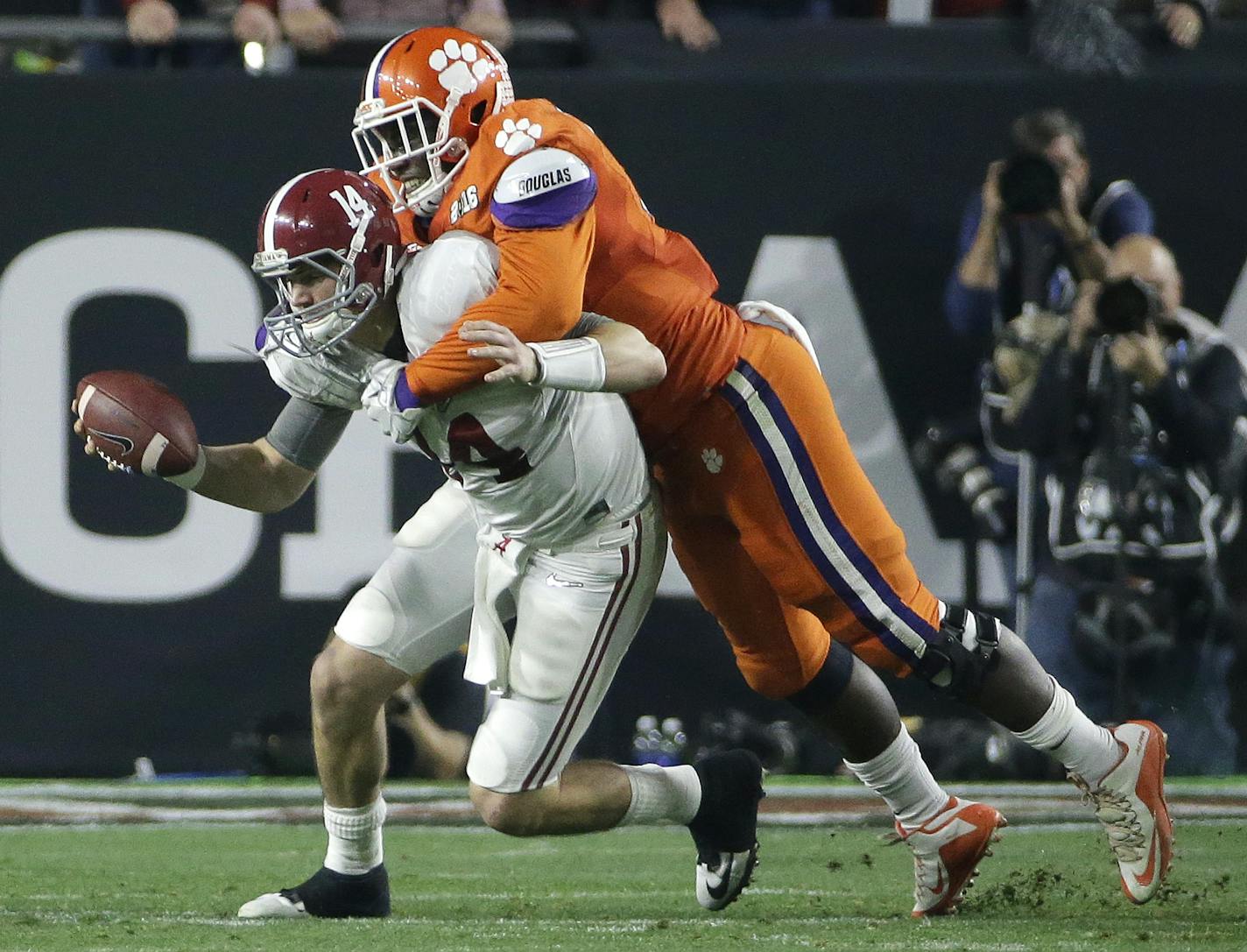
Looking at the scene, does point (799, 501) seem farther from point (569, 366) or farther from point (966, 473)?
point (966, 473)

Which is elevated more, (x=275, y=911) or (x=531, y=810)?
(x=531, y=810)

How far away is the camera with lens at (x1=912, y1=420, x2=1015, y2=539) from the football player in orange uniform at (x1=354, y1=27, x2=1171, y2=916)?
1896 millimetres

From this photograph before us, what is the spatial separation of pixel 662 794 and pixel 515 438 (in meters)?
0.75

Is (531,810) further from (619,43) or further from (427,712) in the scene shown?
(619,43)

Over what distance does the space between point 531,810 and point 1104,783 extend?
1.03 m

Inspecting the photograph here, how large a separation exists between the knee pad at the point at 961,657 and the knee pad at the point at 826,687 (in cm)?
19

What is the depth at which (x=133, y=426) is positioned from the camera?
10.8 ft

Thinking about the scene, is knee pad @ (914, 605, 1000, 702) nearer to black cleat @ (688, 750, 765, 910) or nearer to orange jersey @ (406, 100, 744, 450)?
black cleat @ (688, 750, 765, 910)

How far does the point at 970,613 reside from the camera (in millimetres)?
3420

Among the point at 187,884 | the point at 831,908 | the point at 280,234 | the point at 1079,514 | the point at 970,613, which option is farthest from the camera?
the point at 1079,514

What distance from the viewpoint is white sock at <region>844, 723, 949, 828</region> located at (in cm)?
354

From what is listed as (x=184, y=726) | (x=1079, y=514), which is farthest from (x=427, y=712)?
(x=1079, y=514)

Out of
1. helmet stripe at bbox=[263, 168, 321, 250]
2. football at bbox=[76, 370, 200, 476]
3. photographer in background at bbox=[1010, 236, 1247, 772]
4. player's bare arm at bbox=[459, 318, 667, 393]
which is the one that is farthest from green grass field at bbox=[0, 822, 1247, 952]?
helmet stripe at bbox=[263, 168, 321, 250]

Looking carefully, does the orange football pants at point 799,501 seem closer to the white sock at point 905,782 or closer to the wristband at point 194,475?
the white sock at point 905,782
